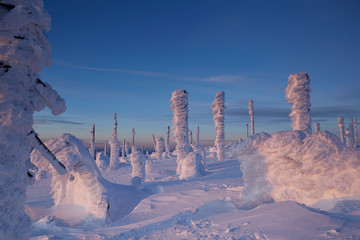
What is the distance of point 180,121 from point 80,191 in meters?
11.2

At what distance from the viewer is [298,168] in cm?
495

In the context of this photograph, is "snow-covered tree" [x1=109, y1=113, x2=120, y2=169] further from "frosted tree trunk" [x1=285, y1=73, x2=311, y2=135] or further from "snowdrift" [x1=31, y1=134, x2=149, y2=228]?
"frosted tree trunk" [x1=285, y1=73, x2=311, y2=135]

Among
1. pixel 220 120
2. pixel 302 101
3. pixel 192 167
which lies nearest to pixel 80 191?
pixel 192 167

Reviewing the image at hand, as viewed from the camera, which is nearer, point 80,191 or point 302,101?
point 80,191

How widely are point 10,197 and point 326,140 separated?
20.8 ft

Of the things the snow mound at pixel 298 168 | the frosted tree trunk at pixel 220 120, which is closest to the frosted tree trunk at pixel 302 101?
the frosted tree trunk at pixel 220 120

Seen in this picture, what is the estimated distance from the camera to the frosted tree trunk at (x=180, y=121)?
55.7ft

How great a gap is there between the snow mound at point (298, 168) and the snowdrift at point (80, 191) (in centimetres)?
448

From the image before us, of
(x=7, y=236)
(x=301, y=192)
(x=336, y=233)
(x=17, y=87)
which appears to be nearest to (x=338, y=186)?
(x=301, y=192)

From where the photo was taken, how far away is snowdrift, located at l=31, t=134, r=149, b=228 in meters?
6.15

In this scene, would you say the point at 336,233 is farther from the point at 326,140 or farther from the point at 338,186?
the point at 326,140

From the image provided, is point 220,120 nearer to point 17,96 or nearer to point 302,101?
point 302,101

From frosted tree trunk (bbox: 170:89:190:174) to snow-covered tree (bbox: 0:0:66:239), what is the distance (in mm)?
14187

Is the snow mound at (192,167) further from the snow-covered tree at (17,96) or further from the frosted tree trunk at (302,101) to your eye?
the snow-covered tree at (17,96)
